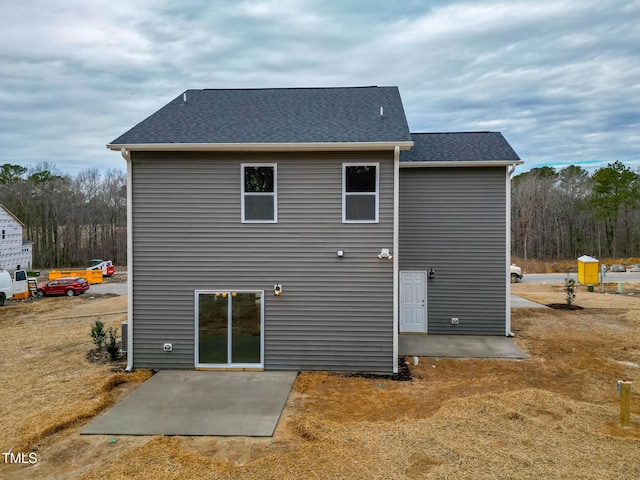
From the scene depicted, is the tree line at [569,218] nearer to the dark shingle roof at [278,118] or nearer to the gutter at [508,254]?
the gutter at [508,254]

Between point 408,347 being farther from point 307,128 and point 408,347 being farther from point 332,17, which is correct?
point 332,17

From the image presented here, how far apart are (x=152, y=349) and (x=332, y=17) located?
33.1 ft

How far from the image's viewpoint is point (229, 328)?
27.1ft

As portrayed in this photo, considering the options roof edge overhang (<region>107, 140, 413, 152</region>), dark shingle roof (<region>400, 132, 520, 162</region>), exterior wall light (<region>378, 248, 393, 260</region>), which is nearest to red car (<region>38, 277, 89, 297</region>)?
roof edge overhang (<region>107, 140, 413, 152</region>)

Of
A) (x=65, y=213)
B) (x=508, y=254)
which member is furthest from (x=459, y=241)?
(x=65, y=213)

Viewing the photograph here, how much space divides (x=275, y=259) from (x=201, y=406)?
3033mm

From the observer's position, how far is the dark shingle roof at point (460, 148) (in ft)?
35.3

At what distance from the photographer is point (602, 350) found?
9.57m

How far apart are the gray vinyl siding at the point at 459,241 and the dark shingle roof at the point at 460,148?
32cm

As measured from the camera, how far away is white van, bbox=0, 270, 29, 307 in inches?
736

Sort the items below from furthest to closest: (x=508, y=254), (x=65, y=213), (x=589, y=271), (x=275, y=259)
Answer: (x=65, y=213)
(x=589, y=271)
(x=508, y=254)
(x=275, y=259)

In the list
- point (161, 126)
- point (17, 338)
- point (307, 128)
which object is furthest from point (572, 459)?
point (17, 338)

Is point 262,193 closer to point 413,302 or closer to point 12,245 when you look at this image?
point 413,302

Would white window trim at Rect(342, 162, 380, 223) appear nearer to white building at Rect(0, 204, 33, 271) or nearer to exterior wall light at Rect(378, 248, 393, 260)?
exterior wall light at Rect(378, 248, 393, 260)
